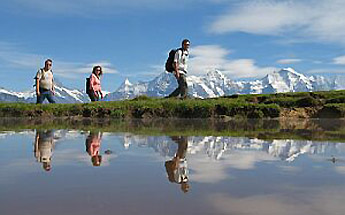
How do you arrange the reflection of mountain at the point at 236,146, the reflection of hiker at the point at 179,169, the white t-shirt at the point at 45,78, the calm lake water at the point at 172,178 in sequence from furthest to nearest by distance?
1. the white t-shirt at the point at 45,78
2. the reflection of mountain at the point at 236,146
3. the reflection of hiker at the point at 179,169
4. the calm lake water at the point at 172,178

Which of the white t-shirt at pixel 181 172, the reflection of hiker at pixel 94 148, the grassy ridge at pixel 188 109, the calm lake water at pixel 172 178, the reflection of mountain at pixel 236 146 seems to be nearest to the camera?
the calm lake water at pixel 172 178

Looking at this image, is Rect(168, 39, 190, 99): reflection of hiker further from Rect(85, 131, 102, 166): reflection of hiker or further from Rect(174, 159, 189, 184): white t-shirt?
Rect(174, 159, 189, 184): white t-shirt

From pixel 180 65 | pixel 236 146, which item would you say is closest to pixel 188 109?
pixel 180 65

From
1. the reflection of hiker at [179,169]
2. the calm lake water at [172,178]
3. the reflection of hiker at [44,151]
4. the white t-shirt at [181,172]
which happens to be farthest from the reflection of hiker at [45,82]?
the white t-shirt at [181,172]

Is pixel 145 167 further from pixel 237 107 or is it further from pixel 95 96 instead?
pixel 95 96

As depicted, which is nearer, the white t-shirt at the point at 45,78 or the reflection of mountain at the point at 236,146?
the reflection of mountain at the point at 236,146

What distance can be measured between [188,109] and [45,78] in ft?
18.9

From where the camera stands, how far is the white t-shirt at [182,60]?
1357 centimetres

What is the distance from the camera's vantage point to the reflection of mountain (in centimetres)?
453

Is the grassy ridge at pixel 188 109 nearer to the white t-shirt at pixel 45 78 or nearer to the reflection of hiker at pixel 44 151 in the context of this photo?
the white t-shirt at pixel 45 78

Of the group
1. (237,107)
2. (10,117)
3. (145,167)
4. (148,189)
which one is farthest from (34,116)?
(148,189)

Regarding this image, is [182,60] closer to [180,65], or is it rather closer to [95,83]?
[180,65]

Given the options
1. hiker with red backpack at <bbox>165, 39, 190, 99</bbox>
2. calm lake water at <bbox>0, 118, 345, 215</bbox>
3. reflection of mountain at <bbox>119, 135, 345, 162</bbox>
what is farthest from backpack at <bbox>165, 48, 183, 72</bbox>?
calm lake water at <bbox>0, 118, 345, 215</bbox>

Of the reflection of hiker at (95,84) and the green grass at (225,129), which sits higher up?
the reflection of hiker at (95,84)
